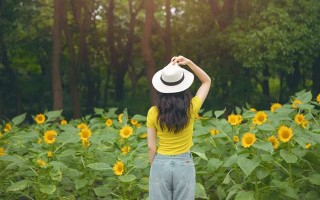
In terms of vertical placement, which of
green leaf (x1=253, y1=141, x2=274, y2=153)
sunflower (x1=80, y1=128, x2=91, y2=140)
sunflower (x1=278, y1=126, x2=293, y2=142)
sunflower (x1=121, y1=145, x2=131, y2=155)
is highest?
sunflower (x1=278, y1=126, x2=293, y2=142)

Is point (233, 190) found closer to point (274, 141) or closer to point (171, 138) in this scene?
point (274, 141)

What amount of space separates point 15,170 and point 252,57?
858cm

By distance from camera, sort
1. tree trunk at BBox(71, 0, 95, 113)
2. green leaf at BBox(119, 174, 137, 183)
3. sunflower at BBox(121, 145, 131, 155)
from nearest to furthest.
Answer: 1. green leaf at BBox(119, 174, 137, 183)
2. sunflower at BBox(121, 145, 131, 155)
3. tree trunk at BBox(71, 0, 95, 113)

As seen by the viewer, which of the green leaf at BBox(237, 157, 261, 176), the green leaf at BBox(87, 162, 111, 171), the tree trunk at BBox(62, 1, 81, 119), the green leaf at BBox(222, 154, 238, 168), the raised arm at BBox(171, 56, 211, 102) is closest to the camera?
the raised arm at BBox(171, 56, 211, 102)

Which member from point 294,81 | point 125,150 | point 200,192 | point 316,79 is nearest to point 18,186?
point 125,150

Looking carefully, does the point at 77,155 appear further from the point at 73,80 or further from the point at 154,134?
the point at 73,80

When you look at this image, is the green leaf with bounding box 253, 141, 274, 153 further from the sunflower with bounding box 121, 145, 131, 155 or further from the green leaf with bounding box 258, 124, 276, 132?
the sunflower with bounding box 121, 145, 131, 155

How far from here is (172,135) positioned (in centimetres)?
418

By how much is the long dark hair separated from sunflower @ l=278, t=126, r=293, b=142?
1153mm

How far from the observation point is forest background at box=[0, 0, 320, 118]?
14281mm

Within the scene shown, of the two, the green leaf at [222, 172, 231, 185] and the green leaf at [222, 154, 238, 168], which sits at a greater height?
the green leaf at [222, 154, 238, 168]

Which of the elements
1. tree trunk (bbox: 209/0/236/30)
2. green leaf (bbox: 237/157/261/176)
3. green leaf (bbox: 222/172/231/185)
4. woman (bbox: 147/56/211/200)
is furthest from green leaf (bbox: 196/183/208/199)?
tree trunk (bbox: 209/0/236/30)

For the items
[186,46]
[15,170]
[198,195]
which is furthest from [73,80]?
[198,195]

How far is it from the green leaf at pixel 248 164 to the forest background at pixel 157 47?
7.36 m
